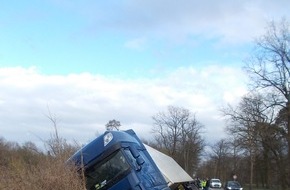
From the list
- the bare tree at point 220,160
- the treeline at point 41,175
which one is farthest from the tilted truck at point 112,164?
the bare tree at point 220,160

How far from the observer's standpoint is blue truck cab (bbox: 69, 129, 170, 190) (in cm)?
1053

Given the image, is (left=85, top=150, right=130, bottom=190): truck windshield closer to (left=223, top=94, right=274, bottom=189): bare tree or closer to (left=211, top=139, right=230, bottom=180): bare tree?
(left=223, top=94, right=274, bottom=189): bare tree

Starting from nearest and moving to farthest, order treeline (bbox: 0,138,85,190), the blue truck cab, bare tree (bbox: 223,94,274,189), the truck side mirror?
treeline (bbox: 0,138,85,190)
the blue truck cab
the truck side mirror
bare tree (bbox: 223,94,274,189)

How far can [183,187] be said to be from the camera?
17.7m

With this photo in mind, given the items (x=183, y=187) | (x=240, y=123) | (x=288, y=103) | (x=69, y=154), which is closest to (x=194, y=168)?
→ (x=240, y=123)

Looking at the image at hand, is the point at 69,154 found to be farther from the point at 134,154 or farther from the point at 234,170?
the point at 234,170

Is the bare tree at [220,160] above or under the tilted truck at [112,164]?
above

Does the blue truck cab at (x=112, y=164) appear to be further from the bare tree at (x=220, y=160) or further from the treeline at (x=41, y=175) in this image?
the bare tree at (x=220, y=160)

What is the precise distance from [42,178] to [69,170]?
605 mm

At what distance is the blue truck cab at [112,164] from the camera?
415 inches

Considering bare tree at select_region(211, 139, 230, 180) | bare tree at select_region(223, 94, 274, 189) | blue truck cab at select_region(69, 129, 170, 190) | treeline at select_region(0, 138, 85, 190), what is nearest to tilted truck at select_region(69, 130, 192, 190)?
blue truck cab at select_region(69, 129, 170, 190)

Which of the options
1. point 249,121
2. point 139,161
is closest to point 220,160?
point 249,121

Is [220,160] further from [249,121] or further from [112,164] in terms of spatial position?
[112,164]

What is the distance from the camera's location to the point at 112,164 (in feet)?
35.2
